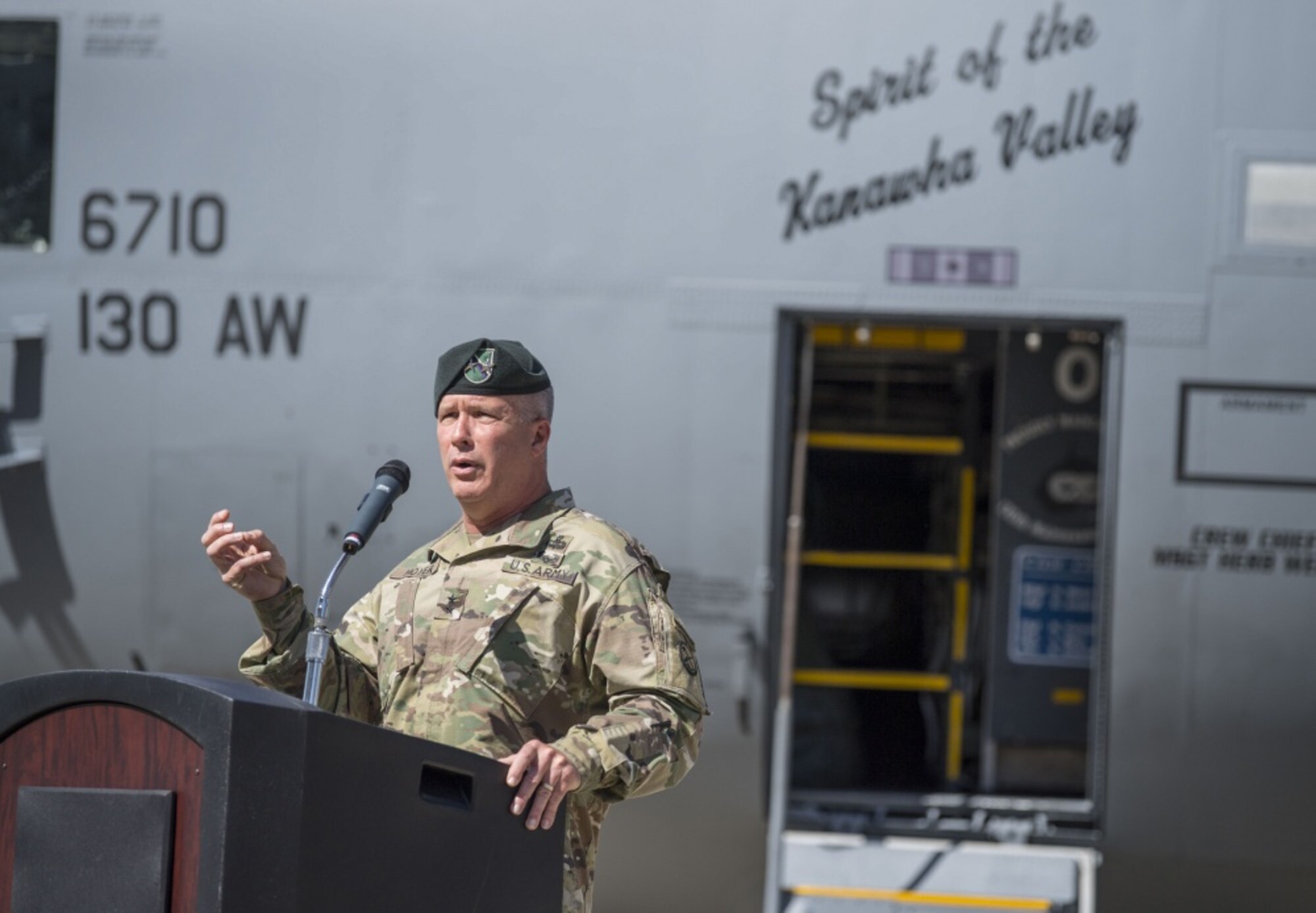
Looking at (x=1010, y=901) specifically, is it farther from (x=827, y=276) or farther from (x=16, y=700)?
(x=16, y=700)

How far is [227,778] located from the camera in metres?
1.71

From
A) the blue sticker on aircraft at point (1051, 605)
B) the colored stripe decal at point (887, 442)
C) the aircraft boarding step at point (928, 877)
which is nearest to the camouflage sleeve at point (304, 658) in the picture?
the aircraft boarding step at point (928, 877)

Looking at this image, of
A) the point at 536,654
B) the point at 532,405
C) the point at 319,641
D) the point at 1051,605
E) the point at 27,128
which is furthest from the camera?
the point at 1051,605

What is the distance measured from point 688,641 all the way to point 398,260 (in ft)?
7.95

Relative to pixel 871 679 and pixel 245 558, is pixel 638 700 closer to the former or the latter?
pixel 245 558

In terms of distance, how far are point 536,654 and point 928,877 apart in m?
2.44

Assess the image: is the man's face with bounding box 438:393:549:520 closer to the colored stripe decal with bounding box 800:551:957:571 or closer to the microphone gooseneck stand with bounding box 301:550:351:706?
the microphone gooseneck stand with bounding box 301:550:351:706

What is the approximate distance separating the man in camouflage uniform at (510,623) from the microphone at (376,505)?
8 cm

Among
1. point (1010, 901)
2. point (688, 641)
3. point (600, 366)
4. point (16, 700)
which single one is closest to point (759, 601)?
point (600, 366)

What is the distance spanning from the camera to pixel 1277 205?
173 inches

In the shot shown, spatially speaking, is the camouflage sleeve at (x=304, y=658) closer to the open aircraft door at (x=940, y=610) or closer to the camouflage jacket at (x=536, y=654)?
the camouflage jacket at (x=536, y=654)

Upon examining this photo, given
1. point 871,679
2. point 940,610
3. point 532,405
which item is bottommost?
point 871,679

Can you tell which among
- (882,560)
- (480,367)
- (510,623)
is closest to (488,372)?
(480,367)

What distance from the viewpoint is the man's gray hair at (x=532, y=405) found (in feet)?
7.93
